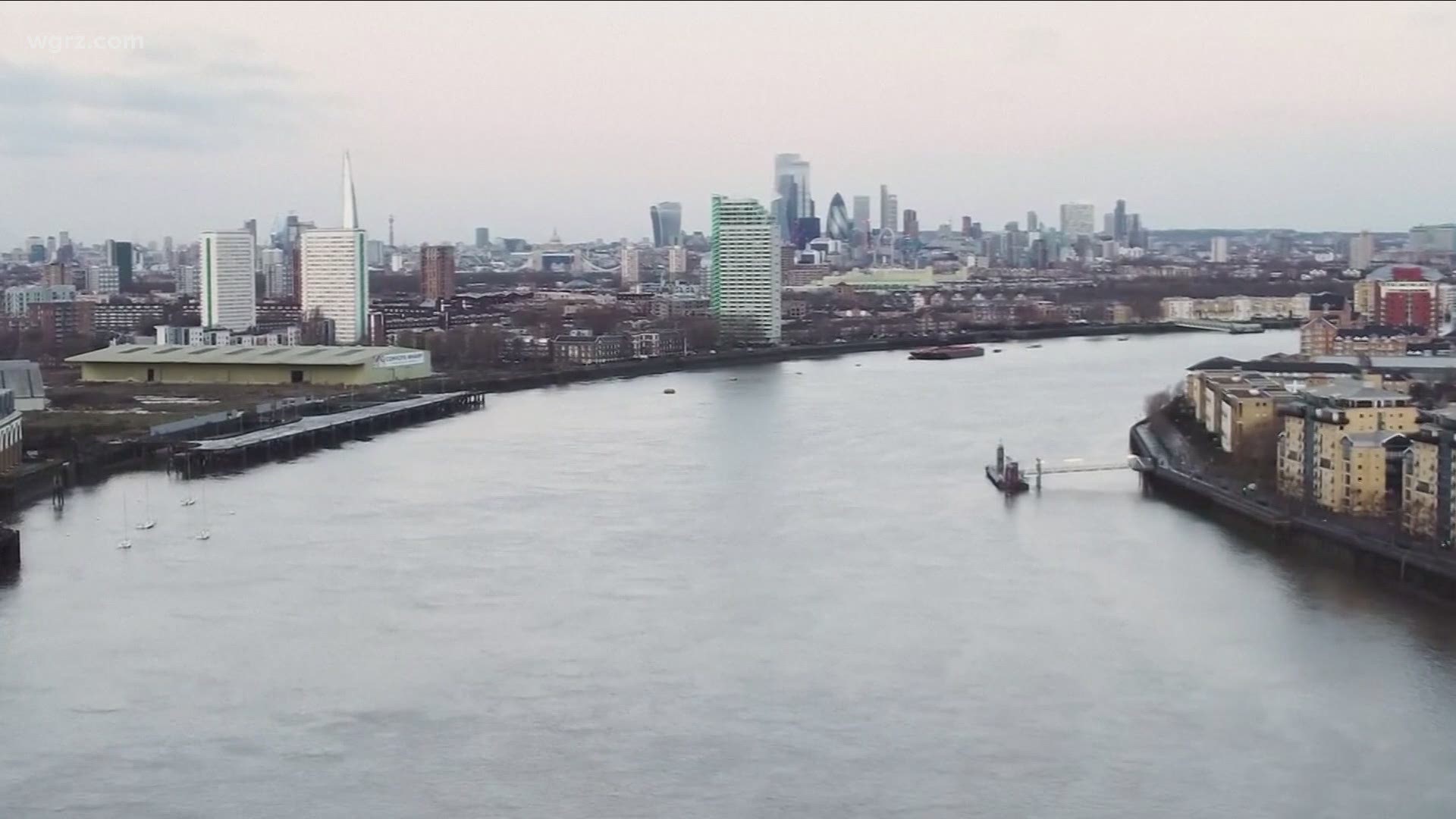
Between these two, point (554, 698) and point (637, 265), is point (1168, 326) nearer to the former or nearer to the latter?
point (637, 265)

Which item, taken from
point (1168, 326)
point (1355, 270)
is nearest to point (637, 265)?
point (1355, 270)

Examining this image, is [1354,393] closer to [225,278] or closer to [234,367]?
[234,367]

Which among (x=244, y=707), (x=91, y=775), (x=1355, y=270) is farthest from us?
(x=1355, y=270)

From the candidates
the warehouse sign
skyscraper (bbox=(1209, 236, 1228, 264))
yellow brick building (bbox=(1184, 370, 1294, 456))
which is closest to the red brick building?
yellow brick building (bbox=(1184, 370, 1294, 456))

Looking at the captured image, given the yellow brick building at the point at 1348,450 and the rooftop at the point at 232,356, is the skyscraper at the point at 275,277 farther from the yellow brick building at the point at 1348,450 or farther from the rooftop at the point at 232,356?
the yellow brick building at the point at 1348,450

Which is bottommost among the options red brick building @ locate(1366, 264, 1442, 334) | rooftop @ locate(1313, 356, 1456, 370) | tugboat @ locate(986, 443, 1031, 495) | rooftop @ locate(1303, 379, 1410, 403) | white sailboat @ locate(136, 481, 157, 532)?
white sailboat @ locate(136, 481, 157, 532)

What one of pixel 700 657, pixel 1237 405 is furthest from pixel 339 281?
pixel 700 657

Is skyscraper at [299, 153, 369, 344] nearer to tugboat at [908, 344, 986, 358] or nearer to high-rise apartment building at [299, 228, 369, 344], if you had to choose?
high-rise apartment building at [299, 228, 369, 344]
